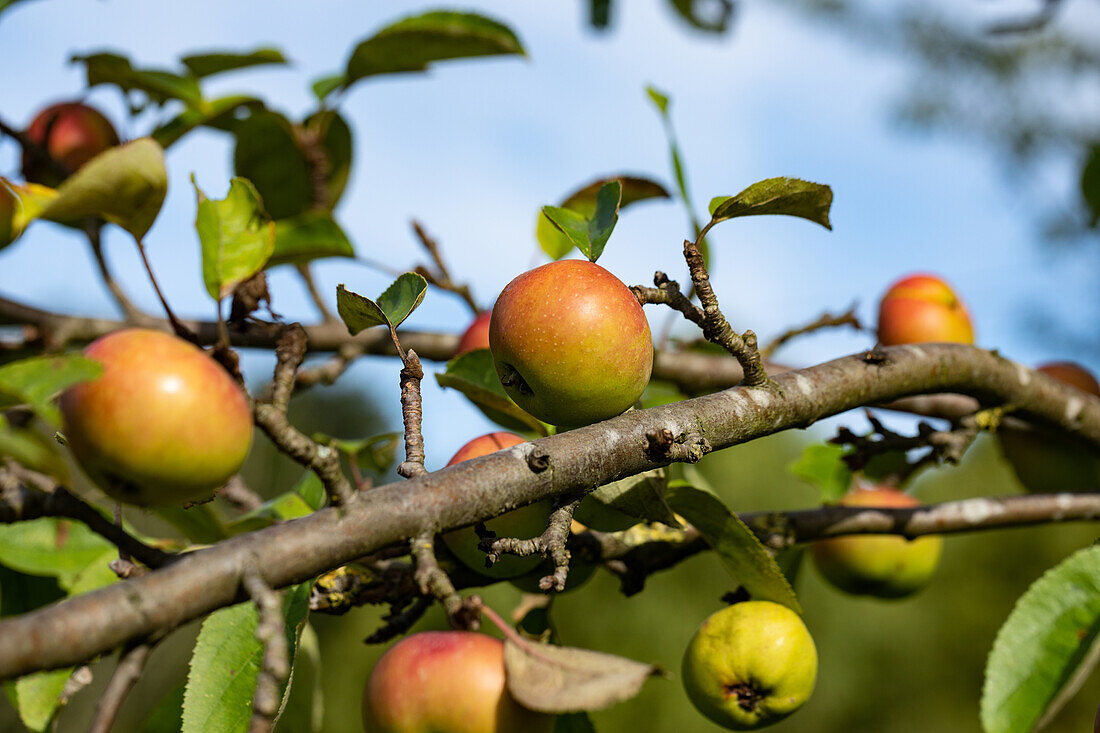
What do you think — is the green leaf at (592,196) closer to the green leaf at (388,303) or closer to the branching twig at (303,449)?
the green leaf at (388,303)

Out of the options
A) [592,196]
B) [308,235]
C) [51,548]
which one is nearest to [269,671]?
[51,548]

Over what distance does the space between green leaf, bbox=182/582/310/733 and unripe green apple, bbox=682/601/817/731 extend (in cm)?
40

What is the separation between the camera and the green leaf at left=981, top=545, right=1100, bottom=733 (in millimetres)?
767

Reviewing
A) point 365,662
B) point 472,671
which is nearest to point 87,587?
point 472,671

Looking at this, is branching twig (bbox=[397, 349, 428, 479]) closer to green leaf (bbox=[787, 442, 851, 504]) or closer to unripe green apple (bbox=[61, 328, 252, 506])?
unripe green apple (bbox=[61, 328, 252, 506])

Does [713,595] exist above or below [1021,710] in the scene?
below

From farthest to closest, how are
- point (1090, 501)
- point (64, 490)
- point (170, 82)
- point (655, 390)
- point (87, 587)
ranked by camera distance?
point (655, 390) < point (170, 82) < point (1090, 501) < point (87, 587) < point (64, 490)

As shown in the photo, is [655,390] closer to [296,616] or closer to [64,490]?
[296,616]

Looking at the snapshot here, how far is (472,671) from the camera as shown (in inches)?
28.4

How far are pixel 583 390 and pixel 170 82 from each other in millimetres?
1002

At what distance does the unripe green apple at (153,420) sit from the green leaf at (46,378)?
0.03 meters

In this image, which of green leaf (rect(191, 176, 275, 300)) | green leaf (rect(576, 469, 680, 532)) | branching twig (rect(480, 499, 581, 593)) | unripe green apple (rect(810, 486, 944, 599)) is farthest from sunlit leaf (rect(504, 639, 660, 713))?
unripe green apple (rect(810, 486, 944, 599))

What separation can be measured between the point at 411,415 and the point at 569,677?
0.23m

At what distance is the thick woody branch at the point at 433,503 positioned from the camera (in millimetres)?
445
